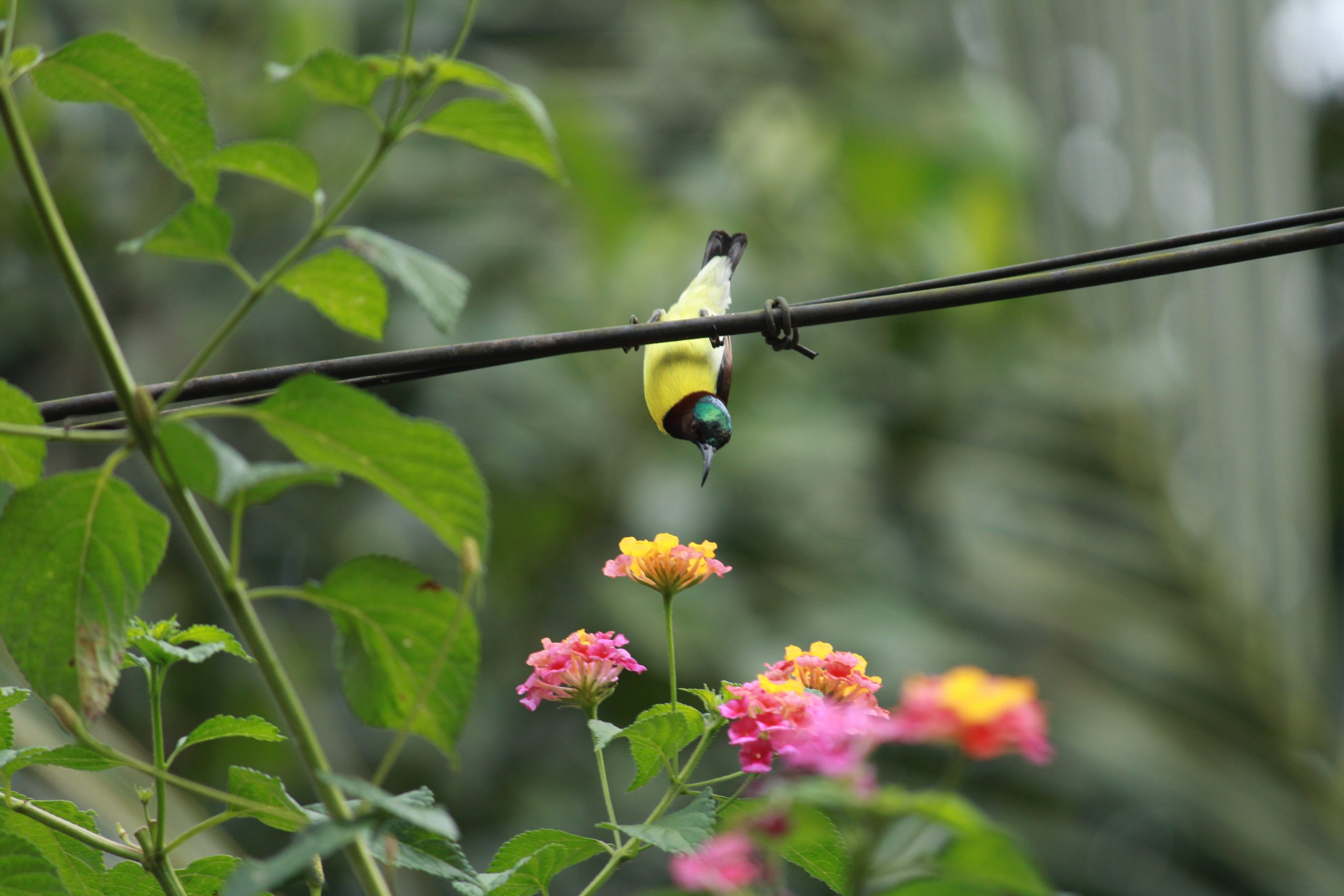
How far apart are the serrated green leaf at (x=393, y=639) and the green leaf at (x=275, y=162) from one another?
256 millimetres

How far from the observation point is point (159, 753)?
0.83 m

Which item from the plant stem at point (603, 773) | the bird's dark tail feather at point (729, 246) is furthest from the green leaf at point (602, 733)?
the bird's dark tail feather at point (729, 246)

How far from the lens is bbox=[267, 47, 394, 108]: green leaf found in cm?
73

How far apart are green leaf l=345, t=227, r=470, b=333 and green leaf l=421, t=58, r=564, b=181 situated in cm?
8

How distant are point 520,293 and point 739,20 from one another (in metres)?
2.61

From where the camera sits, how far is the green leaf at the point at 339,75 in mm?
733

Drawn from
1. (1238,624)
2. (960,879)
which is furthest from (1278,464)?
(960,879)

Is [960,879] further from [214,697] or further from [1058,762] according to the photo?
[1058,762]

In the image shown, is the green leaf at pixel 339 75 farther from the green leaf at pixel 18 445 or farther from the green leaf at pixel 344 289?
the green leaf at pixel 18 445

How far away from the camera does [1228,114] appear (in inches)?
183

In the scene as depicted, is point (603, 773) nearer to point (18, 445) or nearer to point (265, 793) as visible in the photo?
point (265, 793)

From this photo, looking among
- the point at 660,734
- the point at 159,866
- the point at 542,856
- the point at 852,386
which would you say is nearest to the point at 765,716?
the point at 660,734

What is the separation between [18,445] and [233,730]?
25 centimetres

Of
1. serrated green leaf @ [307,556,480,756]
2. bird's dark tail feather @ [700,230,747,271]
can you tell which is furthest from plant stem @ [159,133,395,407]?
bird's dark tail feather @ [700,230,747,271]
